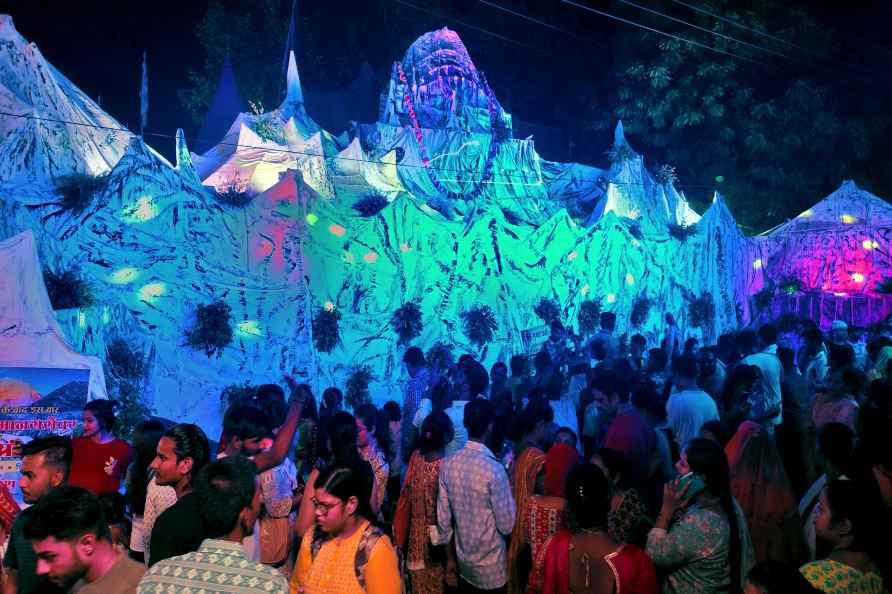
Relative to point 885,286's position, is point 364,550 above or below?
below

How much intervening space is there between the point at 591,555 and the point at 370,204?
29.4 ft

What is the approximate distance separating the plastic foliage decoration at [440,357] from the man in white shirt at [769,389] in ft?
16.4

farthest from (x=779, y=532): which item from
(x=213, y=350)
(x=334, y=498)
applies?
(x=213, y=350)

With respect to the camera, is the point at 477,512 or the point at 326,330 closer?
the point at 477,512

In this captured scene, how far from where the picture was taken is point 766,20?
2742cm

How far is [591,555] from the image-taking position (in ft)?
11.4

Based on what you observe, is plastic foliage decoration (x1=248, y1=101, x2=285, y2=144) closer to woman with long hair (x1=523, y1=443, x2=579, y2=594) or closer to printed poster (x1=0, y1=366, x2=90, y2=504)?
printed poster (x1=0, y1=366, x2=90, y2=504)

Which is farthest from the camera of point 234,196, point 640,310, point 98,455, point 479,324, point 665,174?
point 665,174

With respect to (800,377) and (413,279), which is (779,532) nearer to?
(800,377)

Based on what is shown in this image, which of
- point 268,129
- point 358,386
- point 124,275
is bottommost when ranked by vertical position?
point 358,386

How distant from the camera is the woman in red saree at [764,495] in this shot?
175 inches

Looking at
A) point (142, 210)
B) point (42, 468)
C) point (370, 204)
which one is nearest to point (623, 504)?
point (42, 468)

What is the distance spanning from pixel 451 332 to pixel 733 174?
769 inches

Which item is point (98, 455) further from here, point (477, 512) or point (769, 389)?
point (769, 389)
